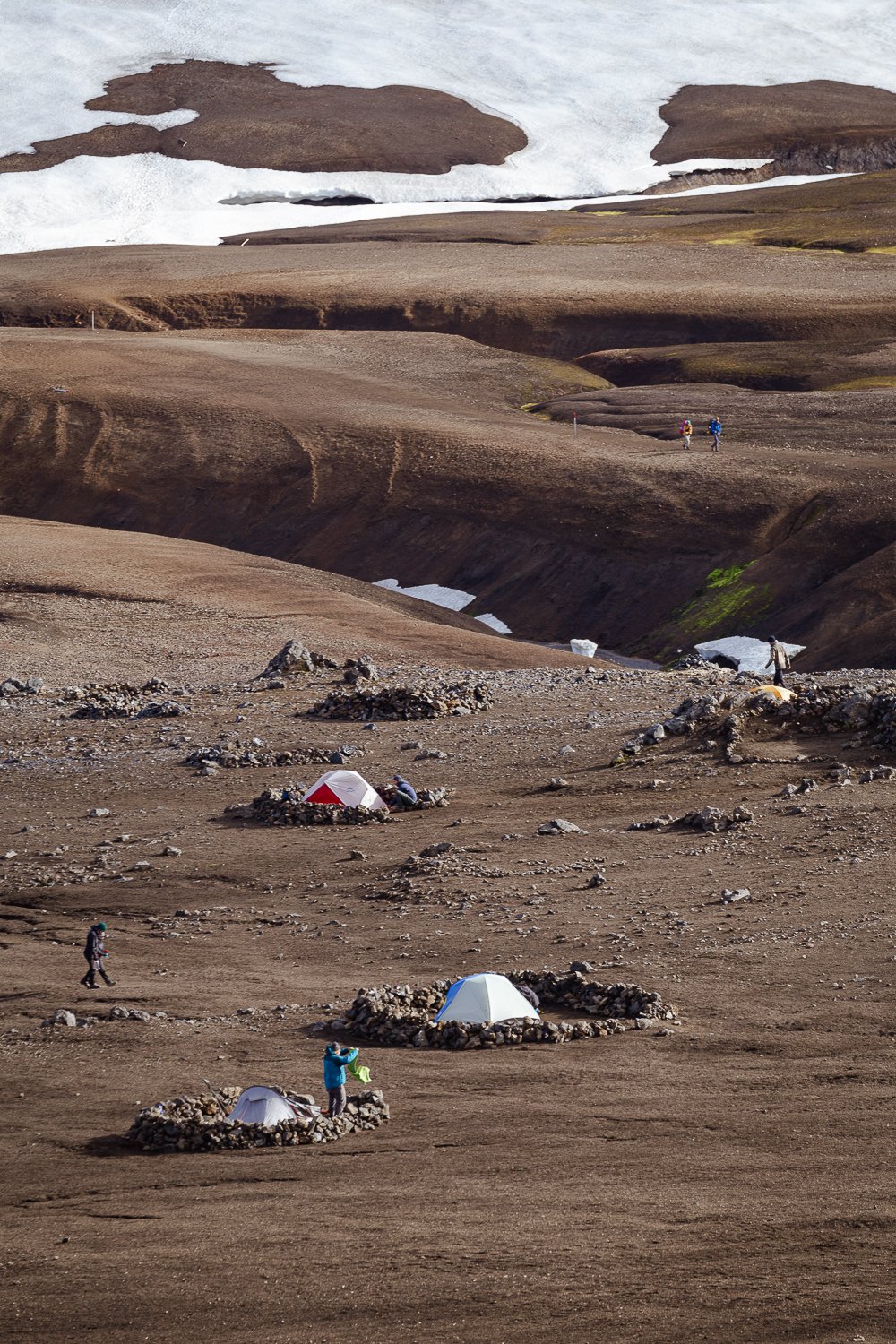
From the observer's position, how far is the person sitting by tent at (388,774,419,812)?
87.4ft

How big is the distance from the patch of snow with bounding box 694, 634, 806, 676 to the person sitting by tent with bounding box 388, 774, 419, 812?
15933 millimetres

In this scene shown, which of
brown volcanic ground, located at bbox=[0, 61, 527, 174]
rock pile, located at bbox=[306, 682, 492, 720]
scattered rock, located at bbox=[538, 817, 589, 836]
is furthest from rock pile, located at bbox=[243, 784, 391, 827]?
brown volcanic ground, located at bbox=[0, 61, 527, 174]

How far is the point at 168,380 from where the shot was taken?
6619 cm

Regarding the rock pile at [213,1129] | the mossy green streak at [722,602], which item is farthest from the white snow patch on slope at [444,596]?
the rock pile at [213,1129]

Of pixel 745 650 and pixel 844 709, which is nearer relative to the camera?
pixel 844 709

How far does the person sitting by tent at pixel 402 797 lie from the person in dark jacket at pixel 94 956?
824 centimetres

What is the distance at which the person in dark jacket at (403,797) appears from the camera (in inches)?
1048

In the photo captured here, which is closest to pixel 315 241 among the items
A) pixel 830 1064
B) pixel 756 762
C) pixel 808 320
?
pixel 808 320

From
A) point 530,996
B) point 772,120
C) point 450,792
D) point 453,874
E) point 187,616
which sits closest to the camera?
point 530,996

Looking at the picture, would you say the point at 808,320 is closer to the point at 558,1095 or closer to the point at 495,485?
the point at 495,485

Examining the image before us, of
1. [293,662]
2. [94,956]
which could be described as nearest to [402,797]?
[94,956]

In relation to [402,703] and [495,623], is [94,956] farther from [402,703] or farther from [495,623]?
[495,623]

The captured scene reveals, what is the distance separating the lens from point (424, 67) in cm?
14762

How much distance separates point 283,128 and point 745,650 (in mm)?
100248
